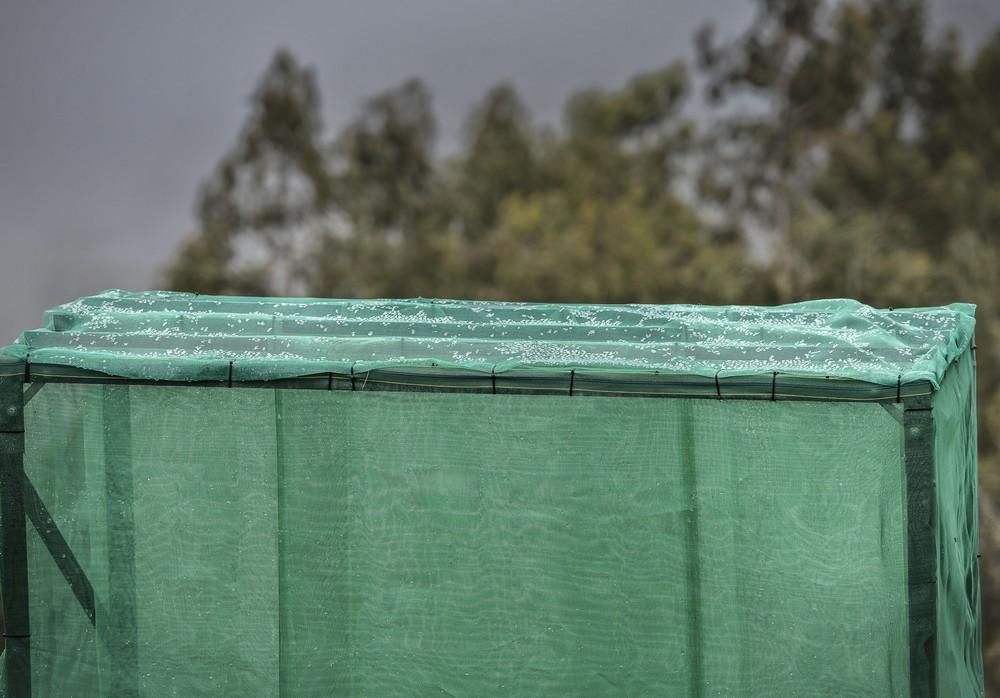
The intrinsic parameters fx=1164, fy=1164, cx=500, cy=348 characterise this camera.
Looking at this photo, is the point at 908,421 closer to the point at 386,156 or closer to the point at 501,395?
the point at 501,395

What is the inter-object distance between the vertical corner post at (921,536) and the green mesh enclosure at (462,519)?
1.3 inches

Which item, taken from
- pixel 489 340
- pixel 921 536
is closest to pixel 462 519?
pixel 489 340

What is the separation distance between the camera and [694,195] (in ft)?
69.9

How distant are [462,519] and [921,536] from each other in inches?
55.2

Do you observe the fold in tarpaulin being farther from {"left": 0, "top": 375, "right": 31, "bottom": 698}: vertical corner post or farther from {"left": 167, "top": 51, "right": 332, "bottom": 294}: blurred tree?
{"left": 167, "top": 51, "right": 332, "bottom": 294}: blurred tree

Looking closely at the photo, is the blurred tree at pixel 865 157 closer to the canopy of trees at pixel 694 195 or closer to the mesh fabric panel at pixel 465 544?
the canopy of trees at pixel 694 195

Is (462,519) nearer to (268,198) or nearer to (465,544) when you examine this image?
(465,544)

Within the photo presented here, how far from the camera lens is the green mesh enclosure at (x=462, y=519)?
361cm

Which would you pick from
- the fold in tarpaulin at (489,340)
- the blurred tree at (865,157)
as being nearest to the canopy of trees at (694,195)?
the blurred tree at (865,157)

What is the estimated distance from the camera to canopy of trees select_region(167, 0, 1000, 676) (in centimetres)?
1950

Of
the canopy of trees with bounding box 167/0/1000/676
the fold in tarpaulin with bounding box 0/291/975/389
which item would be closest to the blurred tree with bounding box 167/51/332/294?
the canopy of trees with bounding box 167/0/1000/676

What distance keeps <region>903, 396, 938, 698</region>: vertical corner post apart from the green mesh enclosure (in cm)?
3

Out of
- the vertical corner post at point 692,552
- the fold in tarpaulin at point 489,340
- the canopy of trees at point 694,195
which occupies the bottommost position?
the vertical corner post at point 692,552

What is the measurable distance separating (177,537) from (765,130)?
18365mm
